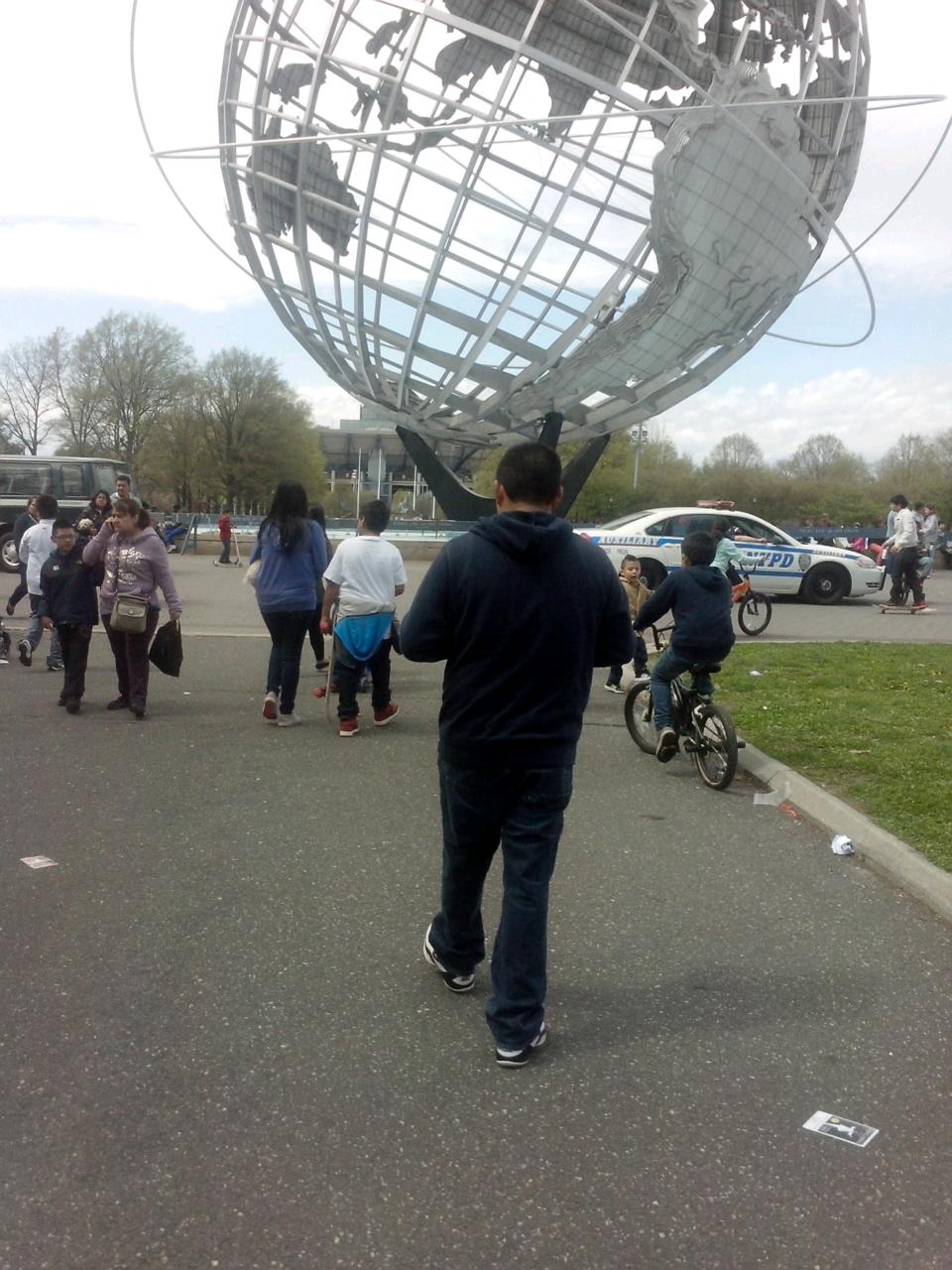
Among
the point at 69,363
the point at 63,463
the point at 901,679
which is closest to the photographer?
the point at 901,679

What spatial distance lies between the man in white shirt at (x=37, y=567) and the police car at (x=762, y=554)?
9.53 metres

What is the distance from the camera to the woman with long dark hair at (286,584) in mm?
8359

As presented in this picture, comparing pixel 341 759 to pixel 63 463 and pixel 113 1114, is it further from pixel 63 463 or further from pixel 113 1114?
pixel 63 463

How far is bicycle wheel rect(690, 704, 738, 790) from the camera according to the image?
6871 mm

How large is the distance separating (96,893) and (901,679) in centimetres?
825

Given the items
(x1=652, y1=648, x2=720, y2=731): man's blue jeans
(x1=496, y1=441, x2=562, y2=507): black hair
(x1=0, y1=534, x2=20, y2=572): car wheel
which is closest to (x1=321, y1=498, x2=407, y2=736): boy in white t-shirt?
(x1=652, y1=648, x2=720, y2=731): man's blue jeans

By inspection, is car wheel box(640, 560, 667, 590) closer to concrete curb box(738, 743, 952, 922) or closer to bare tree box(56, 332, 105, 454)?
concrete curb box(738, 743, 952, 922)

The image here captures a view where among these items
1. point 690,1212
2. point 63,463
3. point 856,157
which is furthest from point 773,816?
point 63,463

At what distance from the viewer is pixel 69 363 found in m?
56.2

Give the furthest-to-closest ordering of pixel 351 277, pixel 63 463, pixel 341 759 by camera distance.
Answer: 1. pixel 63 463
2. pixel 351 277
3. pixel 341 759

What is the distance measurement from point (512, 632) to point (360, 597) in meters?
4.85

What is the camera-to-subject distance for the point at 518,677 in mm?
3477

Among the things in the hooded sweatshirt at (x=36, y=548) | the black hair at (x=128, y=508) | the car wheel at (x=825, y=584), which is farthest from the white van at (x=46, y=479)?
the black hair at (x=128, y=508)

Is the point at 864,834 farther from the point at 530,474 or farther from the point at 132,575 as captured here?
the point at 132,575
